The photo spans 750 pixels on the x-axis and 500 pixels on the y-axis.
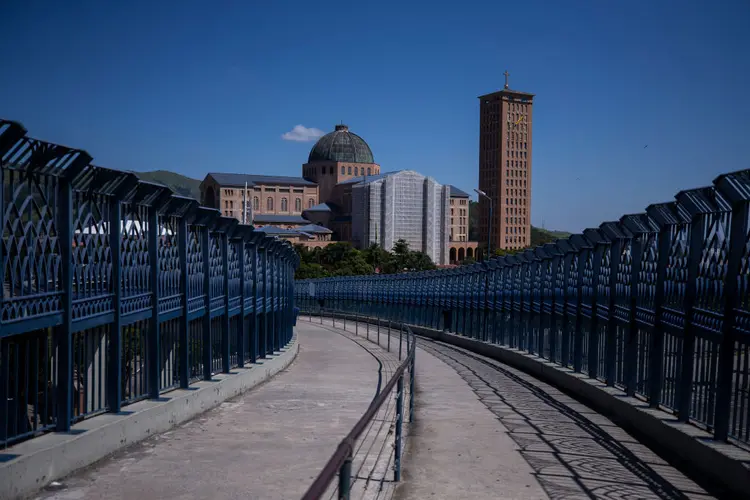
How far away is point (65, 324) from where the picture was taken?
8.63m

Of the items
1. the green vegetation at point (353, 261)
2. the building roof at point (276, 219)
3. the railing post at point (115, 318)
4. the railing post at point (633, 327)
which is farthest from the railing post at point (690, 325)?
the building roof at point (276, 219)

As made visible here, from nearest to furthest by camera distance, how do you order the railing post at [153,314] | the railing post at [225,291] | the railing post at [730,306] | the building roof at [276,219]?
the railing post at [730,306] < the railing post at [153,314] < the railing post at [225,291] < the building roof at [276,219]

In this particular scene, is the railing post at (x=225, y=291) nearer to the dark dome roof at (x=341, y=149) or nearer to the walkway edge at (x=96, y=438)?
the walkway edge at (x=96, y=438)

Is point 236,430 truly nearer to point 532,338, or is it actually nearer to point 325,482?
point 325,482

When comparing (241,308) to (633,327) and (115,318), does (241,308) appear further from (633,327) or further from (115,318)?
(633,327)

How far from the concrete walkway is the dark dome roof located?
177 meters

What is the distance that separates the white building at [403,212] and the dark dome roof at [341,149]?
20.4m

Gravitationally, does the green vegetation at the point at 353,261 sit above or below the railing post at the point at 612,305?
below

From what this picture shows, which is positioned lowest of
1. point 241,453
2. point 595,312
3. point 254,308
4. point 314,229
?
point 241,453

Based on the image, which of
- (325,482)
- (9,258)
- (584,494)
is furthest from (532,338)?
(325,482)

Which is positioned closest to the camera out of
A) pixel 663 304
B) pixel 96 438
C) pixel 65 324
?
pixel 65 324

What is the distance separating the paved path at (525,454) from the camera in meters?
7.98

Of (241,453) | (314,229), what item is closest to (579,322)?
(241,453)

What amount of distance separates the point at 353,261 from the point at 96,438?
4736 inches
